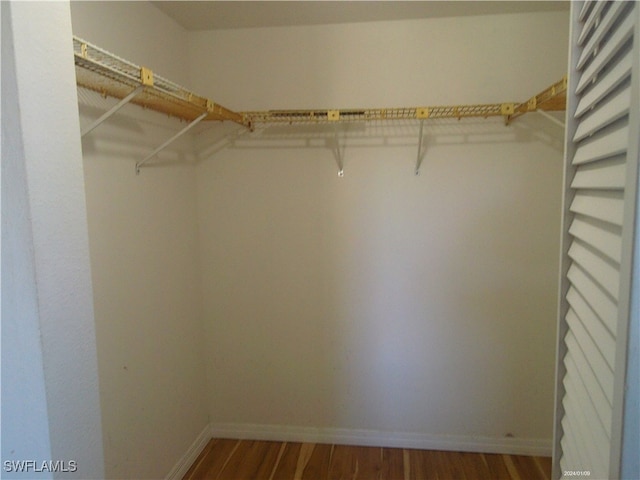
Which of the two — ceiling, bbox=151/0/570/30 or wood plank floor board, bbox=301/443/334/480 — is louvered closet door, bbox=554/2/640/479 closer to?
ceiling, bbox=151/0/570/30

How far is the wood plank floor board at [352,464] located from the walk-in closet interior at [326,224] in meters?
0.05

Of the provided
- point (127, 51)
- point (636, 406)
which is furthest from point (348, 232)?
point (636, 406)

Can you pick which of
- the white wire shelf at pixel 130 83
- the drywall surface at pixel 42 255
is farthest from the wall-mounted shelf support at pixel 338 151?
the drywall surface at pixel 42 255

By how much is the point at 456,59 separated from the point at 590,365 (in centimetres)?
171

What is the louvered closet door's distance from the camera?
58cm

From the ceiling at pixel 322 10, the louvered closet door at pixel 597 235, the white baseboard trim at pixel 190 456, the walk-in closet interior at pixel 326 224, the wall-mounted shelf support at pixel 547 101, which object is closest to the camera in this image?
the louvered closet door at pixel 597 235

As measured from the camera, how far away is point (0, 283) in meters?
0.64

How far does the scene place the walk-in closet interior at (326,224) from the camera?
1634mm

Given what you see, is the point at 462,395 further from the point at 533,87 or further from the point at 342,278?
the point at 533,87

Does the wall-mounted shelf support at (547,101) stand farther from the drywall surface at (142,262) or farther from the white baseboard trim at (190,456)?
the white baseboard trim at (190,456)

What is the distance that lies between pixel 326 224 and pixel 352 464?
1.34m

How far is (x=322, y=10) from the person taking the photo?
1.85 m

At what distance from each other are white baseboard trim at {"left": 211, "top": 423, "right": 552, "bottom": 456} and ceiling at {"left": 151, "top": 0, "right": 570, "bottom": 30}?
7.55 feet

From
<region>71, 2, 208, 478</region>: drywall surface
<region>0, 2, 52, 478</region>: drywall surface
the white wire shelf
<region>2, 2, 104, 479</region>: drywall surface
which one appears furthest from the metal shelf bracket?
<region>0, 2, 52, 478</region>: drywall surface
